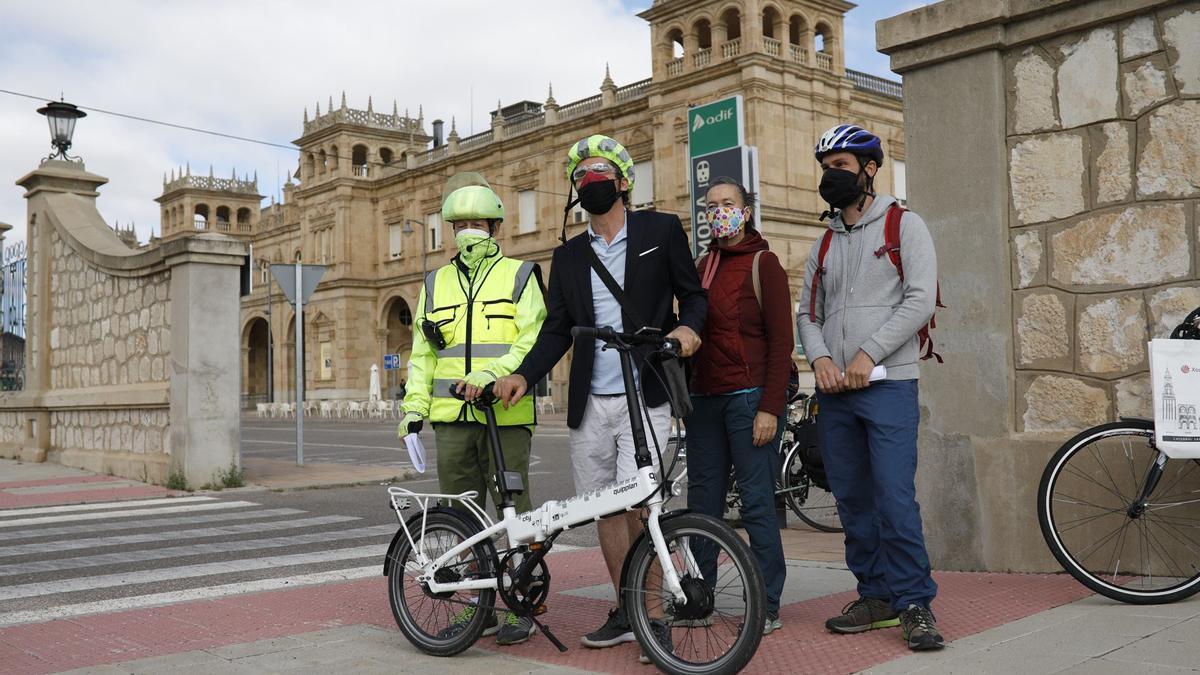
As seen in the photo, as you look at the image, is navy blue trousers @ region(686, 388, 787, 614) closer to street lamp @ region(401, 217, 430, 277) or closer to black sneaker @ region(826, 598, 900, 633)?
black sneaker @ region(826, 598, 900, 633)

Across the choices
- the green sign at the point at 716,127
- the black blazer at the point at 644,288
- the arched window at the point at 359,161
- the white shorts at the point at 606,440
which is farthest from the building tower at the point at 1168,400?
the arched window at the point at 359,161

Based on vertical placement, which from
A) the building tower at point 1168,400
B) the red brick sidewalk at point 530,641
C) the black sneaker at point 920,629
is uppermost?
the building tower at point 1168,400

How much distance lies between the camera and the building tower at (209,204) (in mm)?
80062

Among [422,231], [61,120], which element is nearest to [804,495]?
[61,120]

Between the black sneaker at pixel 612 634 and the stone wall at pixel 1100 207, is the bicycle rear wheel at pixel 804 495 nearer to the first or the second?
the stone wall at pixel 1100 207

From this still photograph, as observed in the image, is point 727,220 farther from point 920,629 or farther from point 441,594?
point 441,594

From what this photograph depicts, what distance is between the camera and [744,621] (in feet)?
Answer: 11.1

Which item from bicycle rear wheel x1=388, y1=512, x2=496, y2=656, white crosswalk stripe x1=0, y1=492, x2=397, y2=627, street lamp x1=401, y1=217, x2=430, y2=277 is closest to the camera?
bicycle rear wheel x1=388, y1=512, x2=496, y2=656

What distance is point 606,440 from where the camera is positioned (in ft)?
13.8

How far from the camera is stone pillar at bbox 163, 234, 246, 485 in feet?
38.0

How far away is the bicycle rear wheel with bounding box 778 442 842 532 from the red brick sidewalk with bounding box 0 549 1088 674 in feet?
7.67

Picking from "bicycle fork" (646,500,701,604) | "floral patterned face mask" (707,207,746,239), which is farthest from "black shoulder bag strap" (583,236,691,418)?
"floral patterned face mask" (707,207,746,239)

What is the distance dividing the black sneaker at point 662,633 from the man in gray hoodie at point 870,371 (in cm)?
83

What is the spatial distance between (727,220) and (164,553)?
5.00 m
